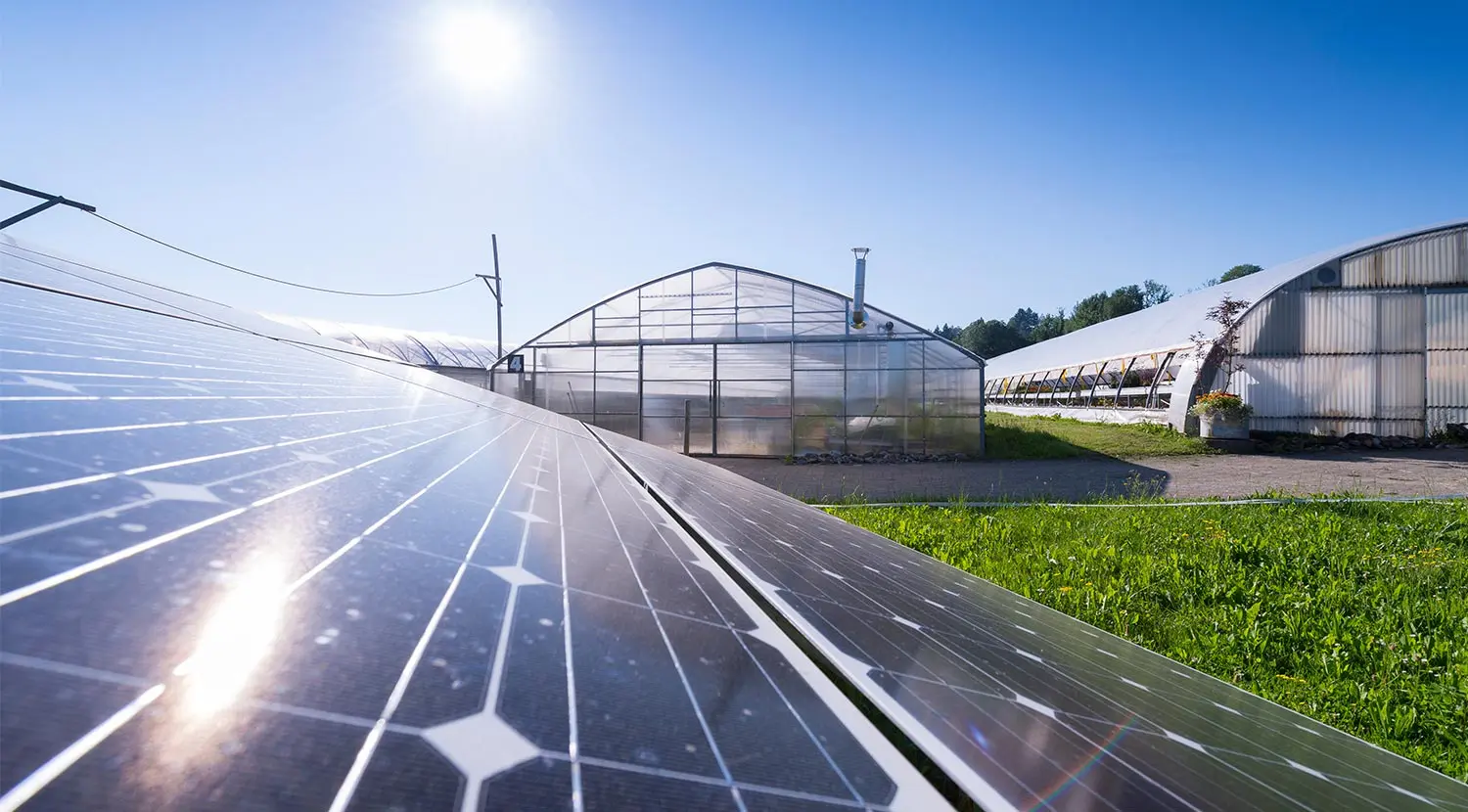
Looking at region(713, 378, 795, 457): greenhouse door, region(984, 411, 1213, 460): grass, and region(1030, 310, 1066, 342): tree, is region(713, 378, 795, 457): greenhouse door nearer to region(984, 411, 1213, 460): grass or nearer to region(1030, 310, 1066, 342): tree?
region(984, 411, 1213, 460): grass

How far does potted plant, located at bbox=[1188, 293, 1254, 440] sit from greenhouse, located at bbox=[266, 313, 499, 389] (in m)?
25.5

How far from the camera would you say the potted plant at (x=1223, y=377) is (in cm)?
1767

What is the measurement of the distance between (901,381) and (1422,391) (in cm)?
1384

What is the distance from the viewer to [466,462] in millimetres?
2432

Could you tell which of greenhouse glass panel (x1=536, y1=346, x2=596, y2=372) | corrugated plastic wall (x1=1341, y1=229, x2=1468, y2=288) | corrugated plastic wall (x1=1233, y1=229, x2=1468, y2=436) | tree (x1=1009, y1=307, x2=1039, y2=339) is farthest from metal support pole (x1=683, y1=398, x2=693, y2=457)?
tree (x1=1009, y1=307, x2=1039, y2=339)

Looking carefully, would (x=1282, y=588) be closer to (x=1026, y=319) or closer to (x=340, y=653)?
(x=340, y=653)

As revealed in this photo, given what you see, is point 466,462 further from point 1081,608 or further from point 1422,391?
point 1422,391

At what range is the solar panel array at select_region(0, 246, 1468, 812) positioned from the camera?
55cm

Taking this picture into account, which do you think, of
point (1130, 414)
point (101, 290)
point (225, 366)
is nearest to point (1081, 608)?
point (225, 366)

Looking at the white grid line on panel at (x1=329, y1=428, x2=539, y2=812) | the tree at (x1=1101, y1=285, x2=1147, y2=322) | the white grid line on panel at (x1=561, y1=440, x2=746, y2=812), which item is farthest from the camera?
the tree at (x1=1101, y1=285, x2=1147, y2=322)

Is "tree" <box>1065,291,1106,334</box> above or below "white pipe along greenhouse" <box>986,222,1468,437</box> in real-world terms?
above

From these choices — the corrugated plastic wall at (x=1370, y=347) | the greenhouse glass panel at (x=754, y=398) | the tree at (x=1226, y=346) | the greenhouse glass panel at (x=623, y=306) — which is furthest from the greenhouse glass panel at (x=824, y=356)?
the corrugated plastic wall at (x=1370, y=347)

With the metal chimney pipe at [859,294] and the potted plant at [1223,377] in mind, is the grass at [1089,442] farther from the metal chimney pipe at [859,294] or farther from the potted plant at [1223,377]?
the metal chimney pipe at [859,294]

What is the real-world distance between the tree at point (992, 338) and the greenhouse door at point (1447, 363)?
205 ft
